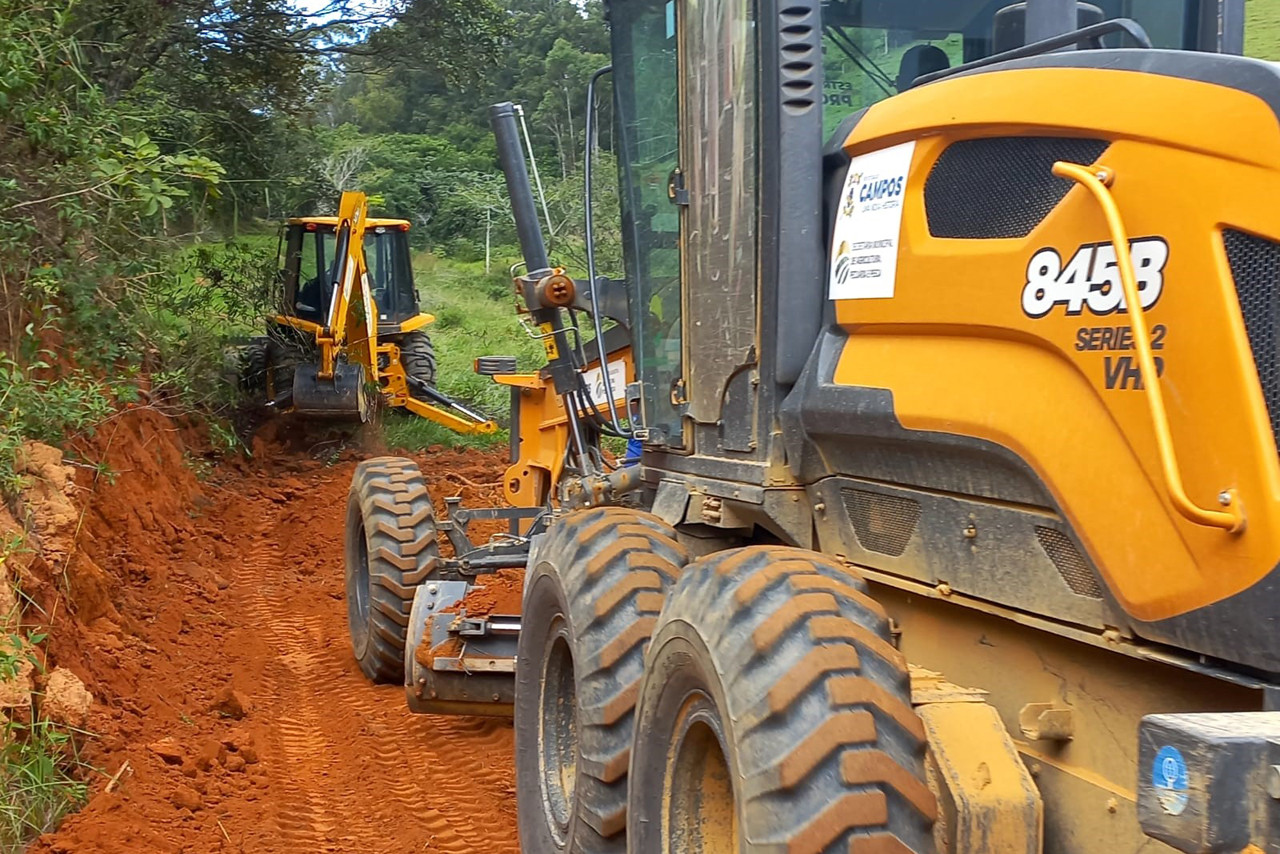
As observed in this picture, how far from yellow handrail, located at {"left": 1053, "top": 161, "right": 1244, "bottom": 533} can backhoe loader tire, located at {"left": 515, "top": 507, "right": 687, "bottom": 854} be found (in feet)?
6.14

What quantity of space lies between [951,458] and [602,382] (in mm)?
3670

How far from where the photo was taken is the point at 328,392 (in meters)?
13.6

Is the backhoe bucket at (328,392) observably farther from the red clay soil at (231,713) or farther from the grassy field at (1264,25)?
the grassy field at (1264,25)

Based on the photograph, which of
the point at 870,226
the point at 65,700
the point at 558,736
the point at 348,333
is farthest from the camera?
the point at 348,333

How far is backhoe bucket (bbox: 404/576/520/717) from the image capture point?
5938 mm

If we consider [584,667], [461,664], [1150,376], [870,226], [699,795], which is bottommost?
[461,664]

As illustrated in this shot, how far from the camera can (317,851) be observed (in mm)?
4969

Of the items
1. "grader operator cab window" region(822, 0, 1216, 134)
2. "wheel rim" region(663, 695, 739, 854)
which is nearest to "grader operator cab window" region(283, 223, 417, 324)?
"grader operator cab window" region(822, 0, 1216, 134)

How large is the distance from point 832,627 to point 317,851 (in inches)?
118

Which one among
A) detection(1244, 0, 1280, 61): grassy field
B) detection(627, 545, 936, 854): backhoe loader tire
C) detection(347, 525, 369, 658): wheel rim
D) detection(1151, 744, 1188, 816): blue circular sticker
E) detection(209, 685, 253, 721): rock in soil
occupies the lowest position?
detection(209, 685, 253, 721): rock in soil

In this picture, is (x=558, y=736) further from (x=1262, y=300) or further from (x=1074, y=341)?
(x=1262, y=300)

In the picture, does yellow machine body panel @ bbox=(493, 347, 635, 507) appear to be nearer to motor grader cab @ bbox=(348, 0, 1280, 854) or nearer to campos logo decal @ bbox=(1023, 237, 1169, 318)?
motor grader cab @ bbox=(348, 0, 1280, 854)

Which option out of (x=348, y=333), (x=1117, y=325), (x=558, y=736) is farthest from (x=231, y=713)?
(x=348, y=333)

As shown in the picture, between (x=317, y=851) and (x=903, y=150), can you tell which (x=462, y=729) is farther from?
(x=903, y=150)
